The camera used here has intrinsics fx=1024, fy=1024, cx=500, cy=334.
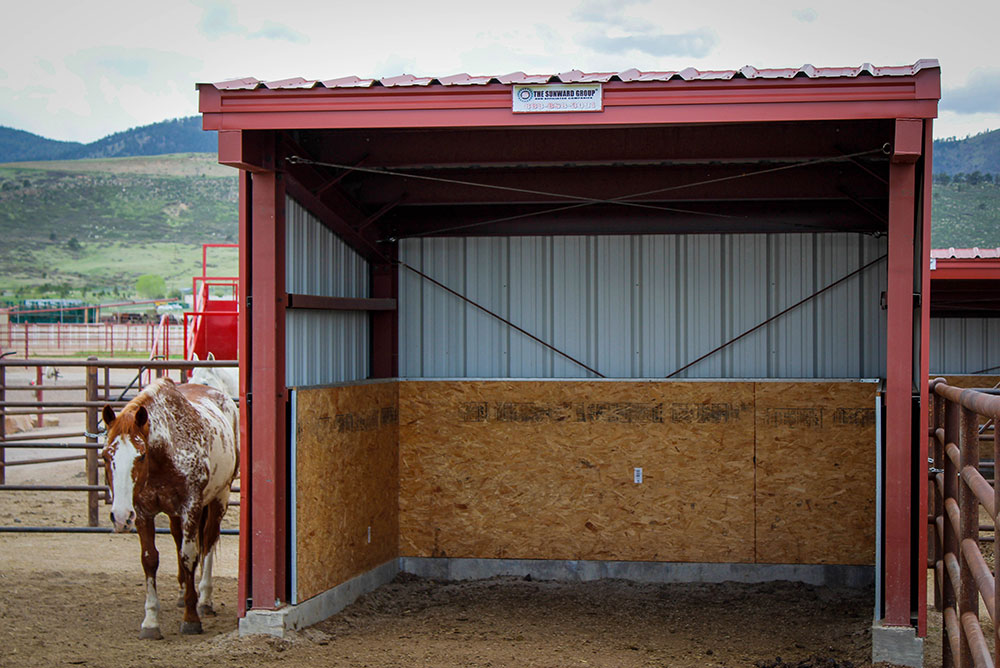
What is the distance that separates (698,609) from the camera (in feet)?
25.4

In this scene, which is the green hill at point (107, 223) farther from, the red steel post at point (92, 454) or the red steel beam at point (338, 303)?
the red steel beam at point (338, 303)

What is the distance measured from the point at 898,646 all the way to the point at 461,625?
2.89m

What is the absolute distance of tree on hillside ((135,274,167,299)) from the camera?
7196 cm

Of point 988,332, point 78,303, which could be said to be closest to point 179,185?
point 78,303

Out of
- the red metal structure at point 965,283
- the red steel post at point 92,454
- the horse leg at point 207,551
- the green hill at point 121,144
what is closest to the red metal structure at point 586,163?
the horse leg at point 207,551

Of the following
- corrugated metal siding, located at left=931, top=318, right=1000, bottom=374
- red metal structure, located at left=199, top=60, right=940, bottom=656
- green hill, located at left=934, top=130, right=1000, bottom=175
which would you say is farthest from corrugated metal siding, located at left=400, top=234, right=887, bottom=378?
green hill, located at left=934, top=130, right=1000, bottom=175

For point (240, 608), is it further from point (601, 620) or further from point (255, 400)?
point (601, 620)

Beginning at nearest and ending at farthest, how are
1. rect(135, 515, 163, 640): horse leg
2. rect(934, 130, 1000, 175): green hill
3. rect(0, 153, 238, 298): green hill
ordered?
rect(135, 515, 163, 640): horse leg < rect(0, 153, 238, 298): green hill < rect(934, 130, 1000, 175): green hill

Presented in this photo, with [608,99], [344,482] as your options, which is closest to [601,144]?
[608,99]

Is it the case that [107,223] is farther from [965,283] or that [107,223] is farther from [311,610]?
[311,610]

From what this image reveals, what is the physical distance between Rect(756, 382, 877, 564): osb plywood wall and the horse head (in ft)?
15.8

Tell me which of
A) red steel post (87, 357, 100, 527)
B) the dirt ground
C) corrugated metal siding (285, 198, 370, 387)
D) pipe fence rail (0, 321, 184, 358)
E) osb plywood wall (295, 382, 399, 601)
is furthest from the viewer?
pipe fence rail (0, 321, 184, 358)

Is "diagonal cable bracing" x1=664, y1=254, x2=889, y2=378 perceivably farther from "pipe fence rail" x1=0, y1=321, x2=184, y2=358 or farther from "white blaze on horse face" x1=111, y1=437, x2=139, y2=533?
"pipe fence rail" x1=0, y1=321, x2=184, y2=358

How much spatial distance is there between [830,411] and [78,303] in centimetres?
6279
